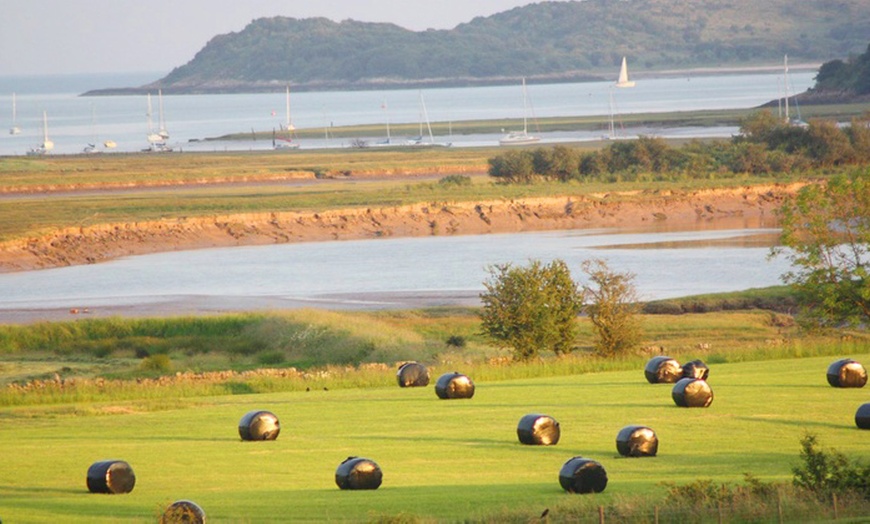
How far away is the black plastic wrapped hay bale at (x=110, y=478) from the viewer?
1711 cm

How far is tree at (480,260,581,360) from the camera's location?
34031 millimetres

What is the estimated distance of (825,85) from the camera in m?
161

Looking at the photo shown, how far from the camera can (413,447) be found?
20.2m

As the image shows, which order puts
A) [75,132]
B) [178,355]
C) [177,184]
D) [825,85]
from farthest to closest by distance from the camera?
1. [75,132]
2. [825,85]
3. [177,184]
4. [178,355]

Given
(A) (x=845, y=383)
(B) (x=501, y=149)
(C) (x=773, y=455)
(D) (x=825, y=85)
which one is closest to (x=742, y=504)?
(C) (x=773, y=455)

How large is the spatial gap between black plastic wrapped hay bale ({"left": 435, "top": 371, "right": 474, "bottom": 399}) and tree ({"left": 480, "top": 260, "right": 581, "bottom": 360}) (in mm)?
8606

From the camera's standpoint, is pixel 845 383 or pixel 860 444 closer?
pixel 860 444

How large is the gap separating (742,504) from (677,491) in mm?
728

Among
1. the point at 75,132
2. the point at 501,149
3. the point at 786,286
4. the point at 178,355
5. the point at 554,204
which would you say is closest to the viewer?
the point at 178,355

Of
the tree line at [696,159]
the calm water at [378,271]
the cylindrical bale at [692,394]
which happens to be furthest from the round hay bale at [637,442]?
the tree line at [696,159]

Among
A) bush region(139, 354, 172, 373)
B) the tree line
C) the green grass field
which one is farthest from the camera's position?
the tree line

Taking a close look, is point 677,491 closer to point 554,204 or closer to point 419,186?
point 554,204

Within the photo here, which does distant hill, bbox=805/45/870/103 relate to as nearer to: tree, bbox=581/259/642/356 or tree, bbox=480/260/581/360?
tree, bbox=581/259/642/356

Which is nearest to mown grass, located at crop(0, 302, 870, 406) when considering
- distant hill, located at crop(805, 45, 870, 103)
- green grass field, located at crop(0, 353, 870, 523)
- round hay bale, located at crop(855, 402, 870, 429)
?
green grass field, located at crop(0, 353, 870, 523)
